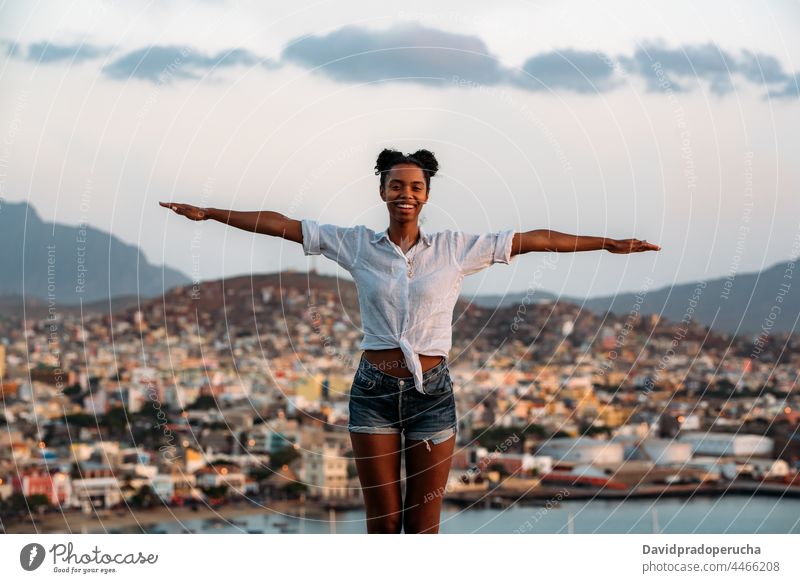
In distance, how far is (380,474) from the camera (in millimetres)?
4621

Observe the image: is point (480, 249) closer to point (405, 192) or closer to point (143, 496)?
point (405, 192)

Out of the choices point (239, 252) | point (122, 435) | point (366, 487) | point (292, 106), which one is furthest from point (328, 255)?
point (122, 435)

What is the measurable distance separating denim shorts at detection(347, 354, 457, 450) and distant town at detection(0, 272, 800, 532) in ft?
35.5

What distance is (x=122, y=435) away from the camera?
21.5m

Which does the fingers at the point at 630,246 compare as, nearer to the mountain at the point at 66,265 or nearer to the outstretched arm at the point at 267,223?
the outstretched arm at the point at 267,223

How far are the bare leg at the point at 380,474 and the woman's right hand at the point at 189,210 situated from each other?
1.01m

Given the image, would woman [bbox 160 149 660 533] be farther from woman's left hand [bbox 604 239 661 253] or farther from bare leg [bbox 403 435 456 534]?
woman's left hand [bbox 604 239 661 253]

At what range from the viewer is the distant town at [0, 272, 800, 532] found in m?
18.7

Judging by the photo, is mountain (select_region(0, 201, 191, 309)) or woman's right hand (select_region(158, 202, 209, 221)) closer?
woman's right hand (select_region(158, 202, 209, 221))

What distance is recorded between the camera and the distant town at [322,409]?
18.7 m

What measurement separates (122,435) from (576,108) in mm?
13197
